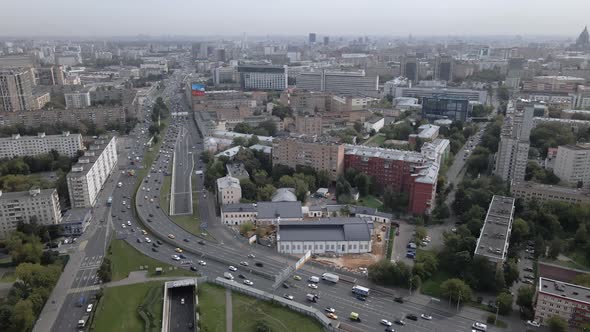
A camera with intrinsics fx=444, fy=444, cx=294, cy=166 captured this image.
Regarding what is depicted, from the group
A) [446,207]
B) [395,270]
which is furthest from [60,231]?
[446,207]

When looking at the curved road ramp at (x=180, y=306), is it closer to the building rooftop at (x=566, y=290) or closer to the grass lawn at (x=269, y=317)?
the grass lawn at (x=269, y=317)

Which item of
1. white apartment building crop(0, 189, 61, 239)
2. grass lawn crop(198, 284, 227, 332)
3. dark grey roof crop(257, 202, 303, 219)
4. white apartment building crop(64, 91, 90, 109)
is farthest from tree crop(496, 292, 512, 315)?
white apartment building crop(64, 91, 90, 109)

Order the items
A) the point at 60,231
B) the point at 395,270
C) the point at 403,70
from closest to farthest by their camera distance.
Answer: the point at 395,270, the point at 60,231, the point at 403,70

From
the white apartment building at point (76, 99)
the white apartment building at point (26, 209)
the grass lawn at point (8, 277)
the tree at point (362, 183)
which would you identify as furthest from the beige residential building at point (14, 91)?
the tree at point (362, 183)

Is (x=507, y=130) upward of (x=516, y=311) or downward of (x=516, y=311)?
upward

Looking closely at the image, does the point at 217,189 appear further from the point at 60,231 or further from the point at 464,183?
the point at 464,183

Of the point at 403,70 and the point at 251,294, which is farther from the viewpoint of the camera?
the point at 403,70

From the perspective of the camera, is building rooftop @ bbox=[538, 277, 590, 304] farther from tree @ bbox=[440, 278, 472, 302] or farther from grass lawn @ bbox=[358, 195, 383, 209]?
grass lawn @ bbox=[358, 195, 383, 209]
